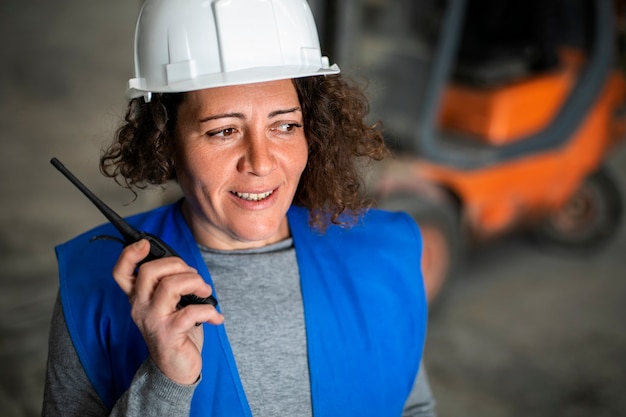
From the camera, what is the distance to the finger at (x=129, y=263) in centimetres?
126

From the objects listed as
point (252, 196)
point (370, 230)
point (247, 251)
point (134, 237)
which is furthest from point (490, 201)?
point (134, 237)

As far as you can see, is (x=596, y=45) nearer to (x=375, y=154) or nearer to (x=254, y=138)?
(x=375, y=154)

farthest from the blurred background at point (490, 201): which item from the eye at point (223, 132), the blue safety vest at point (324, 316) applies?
the eye at point (223, 132)

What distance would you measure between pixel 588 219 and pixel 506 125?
55.9 inches

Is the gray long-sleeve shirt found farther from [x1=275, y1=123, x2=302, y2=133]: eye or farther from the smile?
[x1=275, y1=123, x2=302, y2=133]: eye

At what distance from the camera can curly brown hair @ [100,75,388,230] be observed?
62.7 inches

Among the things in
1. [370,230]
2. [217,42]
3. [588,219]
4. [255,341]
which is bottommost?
[588,219]

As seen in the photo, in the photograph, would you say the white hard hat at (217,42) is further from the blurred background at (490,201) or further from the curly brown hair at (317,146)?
the blurred background at (490,201)

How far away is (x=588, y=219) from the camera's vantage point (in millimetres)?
5309

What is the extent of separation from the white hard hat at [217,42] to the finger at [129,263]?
365 mm

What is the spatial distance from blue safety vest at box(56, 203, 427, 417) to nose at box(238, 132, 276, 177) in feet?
0.89

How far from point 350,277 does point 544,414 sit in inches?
98.9

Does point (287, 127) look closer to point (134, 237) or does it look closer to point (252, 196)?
point (252, 196)

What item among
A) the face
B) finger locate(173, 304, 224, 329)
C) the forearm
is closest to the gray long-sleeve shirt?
the face
